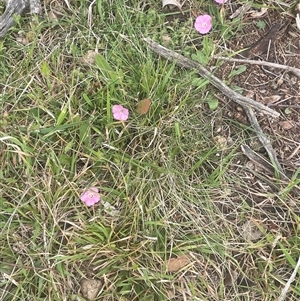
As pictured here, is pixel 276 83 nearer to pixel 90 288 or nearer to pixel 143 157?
pixel 143 157

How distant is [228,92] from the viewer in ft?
6.52

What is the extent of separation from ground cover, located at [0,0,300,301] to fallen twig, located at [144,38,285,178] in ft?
0.09

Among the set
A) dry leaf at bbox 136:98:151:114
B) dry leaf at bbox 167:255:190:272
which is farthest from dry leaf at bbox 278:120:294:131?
dry leaf at bbox 167:255:190:272

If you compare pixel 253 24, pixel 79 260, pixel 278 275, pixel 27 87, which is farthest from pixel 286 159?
pixel 27 87

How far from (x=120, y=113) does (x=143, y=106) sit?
0.09 metres

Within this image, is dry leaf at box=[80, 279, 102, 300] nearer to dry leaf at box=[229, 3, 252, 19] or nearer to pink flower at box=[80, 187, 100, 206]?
pink flower at box=[80, 187, 100, 206]

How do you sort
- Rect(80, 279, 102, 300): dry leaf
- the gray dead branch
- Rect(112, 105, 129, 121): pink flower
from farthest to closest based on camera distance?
the gray dead branch, Rect(112, 105, 129, 121): pink flower, Rect(80, 279, 102, 300): dry leaf

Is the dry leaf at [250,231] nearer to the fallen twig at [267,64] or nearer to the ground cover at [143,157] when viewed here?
the ground cover at [143,157]

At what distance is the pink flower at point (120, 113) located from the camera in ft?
6.28

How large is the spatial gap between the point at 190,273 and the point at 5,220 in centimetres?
70

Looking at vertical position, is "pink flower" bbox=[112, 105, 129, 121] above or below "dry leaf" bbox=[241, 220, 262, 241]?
above

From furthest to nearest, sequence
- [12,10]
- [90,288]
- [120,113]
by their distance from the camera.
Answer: [12,10] → [120,113] → [90,288]

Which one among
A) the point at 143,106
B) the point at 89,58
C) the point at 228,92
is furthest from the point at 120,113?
the point at 228,92

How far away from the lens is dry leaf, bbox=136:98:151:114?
6.24 ft
